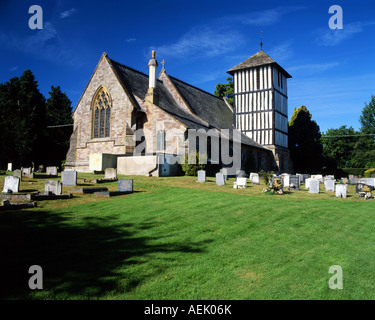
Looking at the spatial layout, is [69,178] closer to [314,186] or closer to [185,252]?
[185,252]

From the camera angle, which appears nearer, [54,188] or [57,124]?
[54,188]

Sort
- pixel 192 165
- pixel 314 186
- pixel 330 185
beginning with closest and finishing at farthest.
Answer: pixel 314 186, pixel 330 185, pixel 192 165

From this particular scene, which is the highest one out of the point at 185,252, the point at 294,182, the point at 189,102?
the point at 189,102

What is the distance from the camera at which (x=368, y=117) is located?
59125mm

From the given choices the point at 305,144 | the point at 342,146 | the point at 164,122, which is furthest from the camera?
the point at 342,146

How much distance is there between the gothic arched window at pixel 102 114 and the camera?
26.7 meters

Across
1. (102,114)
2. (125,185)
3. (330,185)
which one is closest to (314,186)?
(330,185)

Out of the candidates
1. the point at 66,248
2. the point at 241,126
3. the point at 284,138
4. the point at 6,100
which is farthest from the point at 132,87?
the point at 66,248

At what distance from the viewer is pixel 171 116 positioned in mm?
24844

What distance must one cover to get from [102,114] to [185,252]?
24171 mm

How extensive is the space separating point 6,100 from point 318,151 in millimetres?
41998

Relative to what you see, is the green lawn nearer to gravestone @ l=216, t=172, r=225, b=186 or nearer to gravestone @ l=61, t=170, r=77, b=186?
gravestone @ l=61, t=170, r=77, b=186

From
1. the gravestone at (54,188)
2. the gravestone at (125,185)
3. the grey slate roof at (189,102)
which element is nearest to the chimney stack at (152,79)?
the grey slate roof at (189,102)
